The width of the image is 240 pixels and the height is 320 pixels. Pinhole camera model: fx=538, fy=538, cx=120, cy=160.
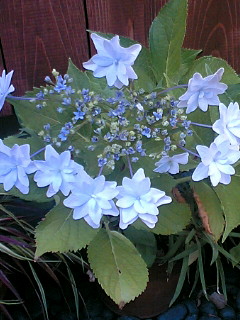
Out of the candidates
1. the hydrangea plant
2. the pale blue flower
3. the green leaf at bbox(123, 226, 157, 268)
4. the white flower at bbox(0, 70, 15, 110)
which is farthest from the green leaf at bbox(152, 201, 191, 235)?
the white flower at bbox(0, 70, 15, 110)

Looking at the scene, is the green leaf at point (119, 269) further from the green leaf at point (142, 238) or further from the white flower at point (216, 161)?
the white flower at point (216, 161)

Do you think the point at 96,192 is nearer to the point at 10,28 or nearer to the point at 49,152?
the point at 49,152

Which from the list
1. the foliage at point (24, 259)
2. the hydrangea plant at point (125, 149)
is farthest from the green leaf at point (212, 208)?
the foliage at point (24, 259)

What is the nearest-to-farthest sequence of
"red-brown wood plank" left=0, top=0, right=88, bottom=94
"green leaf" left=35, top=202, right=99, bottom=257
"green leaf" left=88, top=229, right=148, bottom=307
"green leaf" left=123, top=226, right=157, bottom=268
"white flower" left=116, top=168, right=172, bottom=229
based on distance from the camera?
1. "white flower" left=116, top=168, right=172, bottom=229
2. "green leaf" left=35, top=202, right=99, bottom=257
3. "green leaf" left=88, top=229, right=148, bottom=307
4. "green leaf" left=123, top=226, right=157, bottom=268
5. "red-brown wood plank" left=0, top=0, right=88, bottom=94

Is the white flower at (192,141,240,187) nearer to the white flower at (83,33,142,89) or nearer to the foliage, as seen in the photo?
→ the white flower at (83,33,142,89)

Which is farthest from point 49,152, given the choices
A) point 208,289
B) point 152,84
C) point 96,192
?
point 208,289
